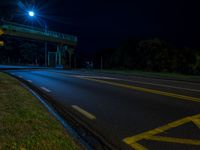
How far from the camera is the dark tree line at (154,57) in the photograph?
108ft

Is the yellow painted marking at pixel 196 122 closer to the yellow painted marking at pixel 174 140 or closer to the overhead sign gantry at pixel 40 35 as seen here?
the yellow painted marking at pixel 174 140

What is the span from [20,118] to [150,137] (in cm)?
300

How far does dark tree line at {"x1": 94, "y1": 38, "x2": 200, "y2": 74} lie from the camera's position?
32819 mm

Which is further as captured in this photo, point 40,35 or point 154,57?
point 40,35

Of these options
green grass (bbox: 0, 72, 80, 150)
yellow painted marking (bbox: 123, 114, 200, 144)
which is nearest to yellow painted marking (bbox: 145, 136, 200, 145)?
yellow painted marking (bbox: 123, 114, 200, 144)

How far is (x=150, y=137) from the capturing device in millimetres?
4801

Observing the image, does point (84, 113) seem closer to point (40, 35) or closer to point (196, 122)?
point (196, 122)

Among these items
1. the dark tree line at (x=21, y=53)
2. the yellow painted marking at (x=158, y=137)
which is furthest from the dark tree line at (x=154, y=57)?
the yellow painted marking at (x=158, y=137)

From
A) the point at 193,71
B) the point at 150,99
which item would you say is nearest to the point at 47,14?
the point at 193,71

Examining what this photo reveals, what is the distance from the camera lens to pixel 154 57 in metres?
40.0

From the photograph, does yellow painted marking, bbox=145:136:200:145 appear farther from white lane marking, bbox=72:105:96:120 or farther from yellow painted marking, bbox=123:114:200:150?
white lane marking, bbox=72:105:96:120

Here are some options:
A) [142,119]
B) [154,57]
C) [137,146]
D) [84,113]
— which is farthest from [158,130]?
[154,57]

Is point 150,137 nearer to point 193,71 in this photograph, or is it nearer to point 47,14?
point 193,71

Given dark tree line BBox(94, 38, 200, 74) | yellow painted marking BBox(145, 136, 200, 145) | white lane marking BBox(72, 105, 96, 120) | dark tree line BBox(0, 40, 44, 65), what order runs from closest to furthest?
yellow painted marking BBox(145, 136, 200, 145)
white lane marking BBox(72, 105, 96, 120)
dark tree line BBox(94, 38, 200, 74)
dark tree line BBox(0, 40, 44, 65)
